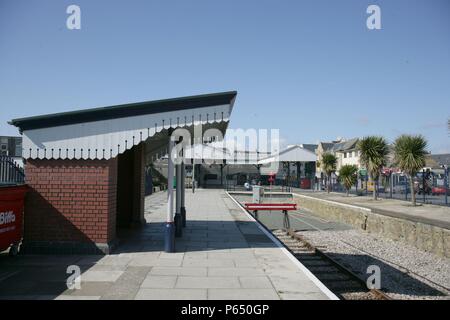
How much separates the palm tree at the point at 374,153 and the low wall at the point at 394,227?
540 centimetres

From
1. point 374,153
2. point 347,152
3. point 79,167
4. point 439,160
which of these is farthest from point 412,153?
point 439,160

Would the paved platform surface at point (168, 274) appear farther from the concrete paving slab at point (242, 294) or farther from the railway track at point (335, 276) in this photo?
the railway track at point (335, 276)

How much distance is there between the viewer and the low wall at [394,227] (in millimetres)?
14297

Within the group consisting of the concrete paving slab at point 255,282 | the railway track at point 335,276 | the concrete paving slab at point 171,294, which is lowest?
the railway track at point 335,276

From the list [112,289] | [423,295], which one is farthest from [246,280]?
[423,295]

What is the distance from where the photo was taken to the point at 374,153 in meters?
30.7

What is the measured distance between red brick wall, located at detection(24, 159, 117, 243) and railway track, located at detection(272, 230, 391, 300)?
563 cm

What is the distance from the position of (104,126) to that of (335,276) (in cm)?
712

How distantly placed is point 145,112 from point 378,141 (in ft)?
83.3

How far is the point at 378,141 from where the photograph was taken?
3089cm

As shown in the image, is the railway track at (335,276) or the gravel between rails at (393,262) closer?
the railway track at (335,276)

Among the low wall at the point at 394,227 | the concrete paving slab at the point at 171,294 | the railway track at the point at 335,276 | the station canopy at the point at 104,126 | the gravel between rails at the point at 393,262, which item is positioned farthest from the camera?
the low wall at the point at 394,227

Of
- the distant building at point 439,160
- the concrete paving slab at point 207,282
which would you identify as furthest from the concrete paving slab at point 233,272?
the distant building at point 439,160
